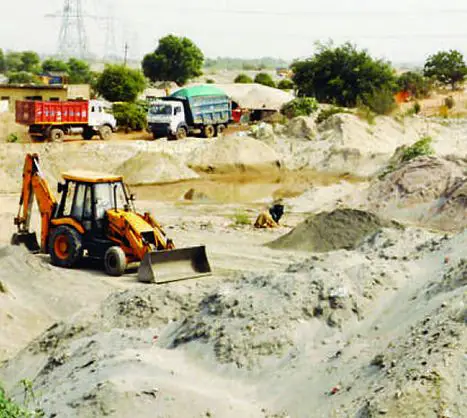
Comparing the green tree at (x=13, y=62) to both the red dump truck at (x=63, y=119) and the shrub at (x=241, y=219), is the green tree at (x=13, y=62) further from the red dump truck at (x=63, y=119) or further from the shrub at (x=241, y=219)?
the shrub at (x=241, y=219)

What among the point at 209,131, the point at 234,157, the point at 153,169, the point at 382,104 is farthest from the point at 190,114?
the point at 382,104

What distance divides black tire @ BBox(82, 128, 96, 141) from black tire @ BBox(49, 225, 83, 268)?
22.4 meters

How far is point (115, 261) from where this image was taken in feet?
58.5

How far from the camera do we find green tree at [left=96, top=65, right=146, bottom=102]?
56562 millimetres

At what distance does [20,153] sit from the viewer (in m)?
36.3

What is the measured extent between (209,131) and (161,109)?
9.81ft

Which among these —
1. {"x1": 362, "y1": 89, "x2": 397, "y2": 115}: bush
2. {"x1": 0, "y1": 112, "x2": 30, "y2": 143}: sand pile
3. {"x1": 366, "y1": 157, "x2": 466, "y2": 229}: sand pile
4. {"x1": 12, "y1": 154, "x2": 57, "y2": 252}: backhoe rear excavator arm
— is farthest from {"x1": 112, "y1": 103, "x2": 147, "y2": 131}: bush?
{"x1": 12, "y1": 154, "x2": 57, "y2": 252}: backhoe rear excavator arm

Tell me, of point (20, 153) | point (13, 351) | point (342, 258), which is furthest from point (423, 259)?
point (20, 153)

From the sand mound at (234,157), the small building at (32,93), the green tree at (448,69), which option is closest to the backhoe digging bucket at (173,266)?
the sand mound at (234,157)

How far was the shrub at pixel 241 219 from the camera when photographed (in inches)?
996

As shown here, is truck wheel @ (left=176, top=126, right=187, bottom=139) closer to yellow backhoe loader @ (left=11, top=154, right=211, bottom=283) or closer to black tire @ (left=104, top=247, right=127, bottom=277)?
yellow backhoe loader @ (left=11, top=154, right=211, bottom=283)

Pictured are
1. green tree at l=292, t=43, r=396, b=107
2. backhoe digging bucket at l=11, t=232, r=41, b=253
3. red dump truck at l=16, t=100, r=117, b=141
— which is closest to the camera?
backhoe digging bucket at l=11, t=232, r=41, b=253

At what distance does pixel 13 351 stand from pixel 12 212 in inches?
544

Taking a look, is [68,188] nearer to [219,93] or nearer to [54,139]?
[54,139]
